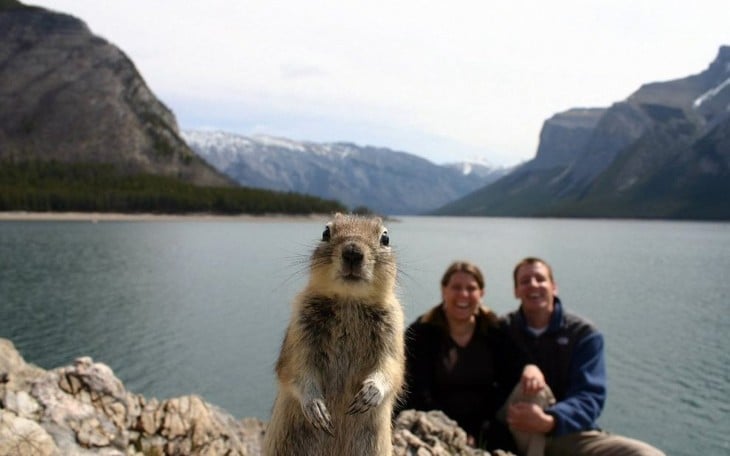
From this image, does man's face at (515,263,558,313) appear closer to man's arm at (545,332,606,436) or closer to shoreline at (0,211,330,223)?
man's arm at (545,332,606,436)

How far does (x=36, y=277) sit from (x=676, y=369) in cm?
5057

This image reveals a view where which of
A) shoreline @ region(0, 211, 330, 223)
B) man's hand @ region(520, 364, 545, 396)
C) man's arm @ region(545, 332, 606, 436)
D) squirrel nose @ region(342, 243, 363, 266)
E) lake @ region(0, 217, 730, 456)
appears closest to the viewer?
squirrel nose @ region(342, 243, 363, 266)

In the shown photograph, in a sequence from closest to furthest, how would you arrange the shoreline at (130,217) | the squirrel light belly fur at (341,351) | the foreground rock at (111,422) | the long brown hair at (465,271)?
the squirrel light belly fur at (341,351) → the foreground rock at (111,422) → the long brown hair at (465,271) → the shoreline at (130,217)

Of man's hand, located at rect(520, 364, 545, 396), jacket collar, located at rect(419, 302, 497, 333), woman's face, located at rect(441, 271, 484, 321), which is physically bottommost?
man's hand, located at rect(520, 364, 545, 396)

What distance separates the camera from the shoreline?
484ft

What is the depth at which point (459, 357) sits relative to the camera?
9.36 meters

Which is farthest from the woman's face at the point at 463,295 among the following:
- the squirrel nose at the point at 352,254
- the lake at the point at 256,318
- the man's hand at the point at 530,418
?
the squirrel nose at the point at 352,254

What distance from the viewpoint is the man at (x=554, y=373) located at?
8.70m

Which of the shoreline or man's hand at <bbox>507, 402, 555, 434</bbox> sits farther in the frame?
the shoreline

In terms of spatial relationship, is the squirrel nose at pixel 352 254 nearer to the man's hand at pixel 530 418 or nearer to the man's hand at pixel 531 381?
the man's hand at pixel 531 381

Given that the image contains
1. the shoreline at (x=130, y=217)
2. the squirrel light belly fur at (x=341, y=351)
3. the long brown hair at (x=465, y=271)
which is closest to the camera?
the squirrel light belly fur at (x=341, y=351)

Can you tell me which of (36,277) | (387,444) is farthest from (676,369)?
(36,277)

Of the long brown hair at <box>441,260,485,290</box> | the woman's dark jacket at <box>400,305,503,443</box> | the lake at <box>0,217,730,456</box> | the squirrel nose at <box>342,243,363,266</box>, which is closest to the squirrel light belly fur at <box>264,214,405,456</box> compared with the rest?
the squirrel nose at <box>342,243,363,266</box>

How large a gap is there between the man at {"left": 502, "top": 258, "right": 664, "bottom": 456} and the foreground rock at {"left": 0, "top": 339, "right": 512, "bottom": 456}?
44.1 inches
